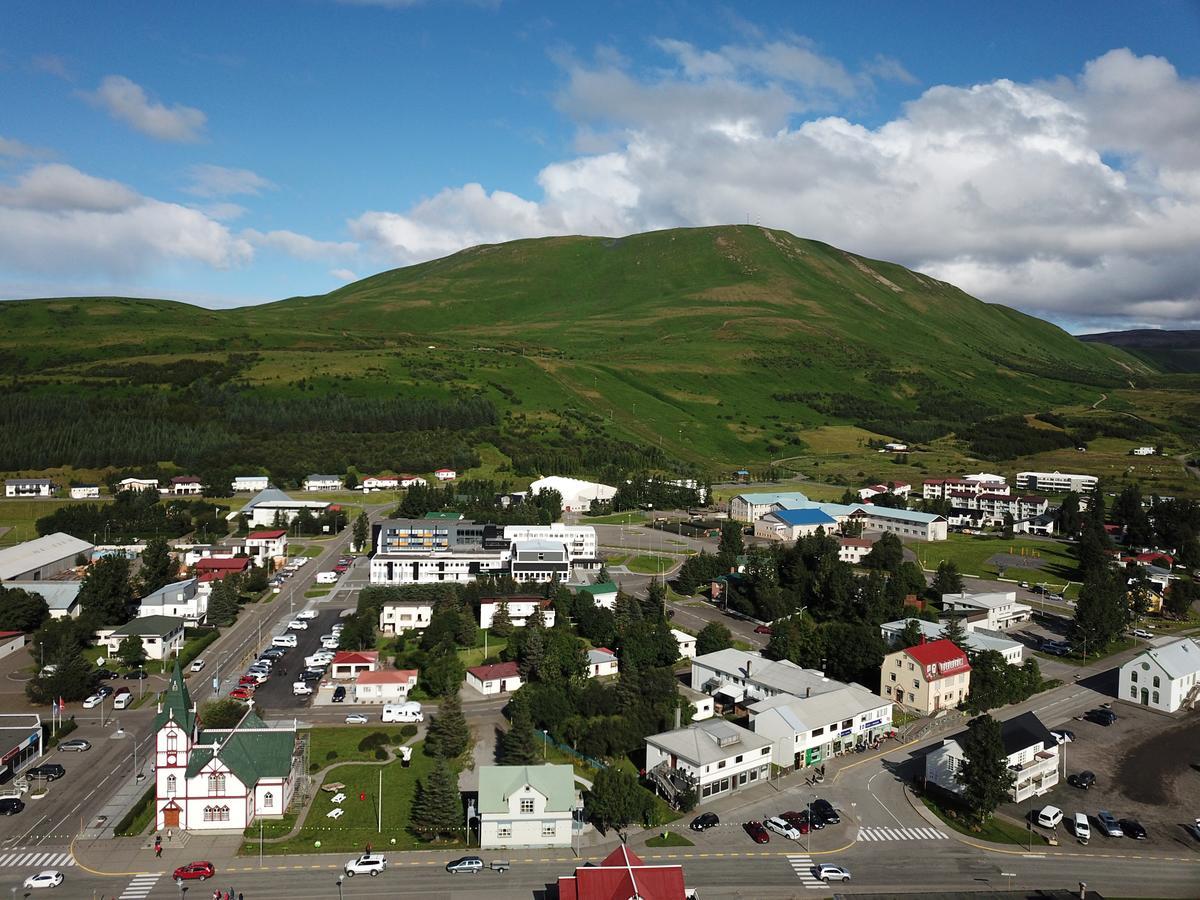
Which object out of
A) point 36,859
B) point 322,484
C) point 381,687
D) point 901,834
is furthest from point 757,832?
point 322,484

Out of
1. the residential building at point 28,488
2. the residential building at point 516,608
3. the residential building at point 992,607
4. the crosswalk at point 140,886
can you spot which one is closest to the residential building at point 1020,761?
the residential building at point 992,607

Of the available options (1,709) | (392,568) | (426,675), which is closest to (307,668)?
(426,675)

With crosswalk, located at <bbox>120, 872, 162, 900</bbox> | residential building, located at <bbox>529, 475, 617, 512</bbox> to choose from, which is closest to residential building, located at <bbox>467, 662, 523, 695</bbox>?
crosswalk, located at <bbox>120, 872, 162, 900</bbox>

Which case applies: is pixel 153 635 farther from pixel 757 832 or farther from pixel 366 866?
pixel 757 832

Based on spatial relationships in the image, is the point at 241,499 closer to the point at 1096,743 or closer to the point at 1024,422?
the point at 1096,743

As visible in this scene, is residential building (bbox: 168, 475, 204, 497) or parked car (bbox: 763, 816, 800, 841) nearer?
parked car (bbox: 763, 816, 800, 841)

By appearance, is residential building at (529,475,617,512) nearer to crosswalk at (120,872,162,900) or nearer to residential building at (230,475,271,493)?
residential building at (230,475,271,493)

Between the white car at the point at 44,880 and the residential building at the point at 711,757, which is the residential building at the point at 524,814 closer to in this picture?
the residential building at the point at 711,757
